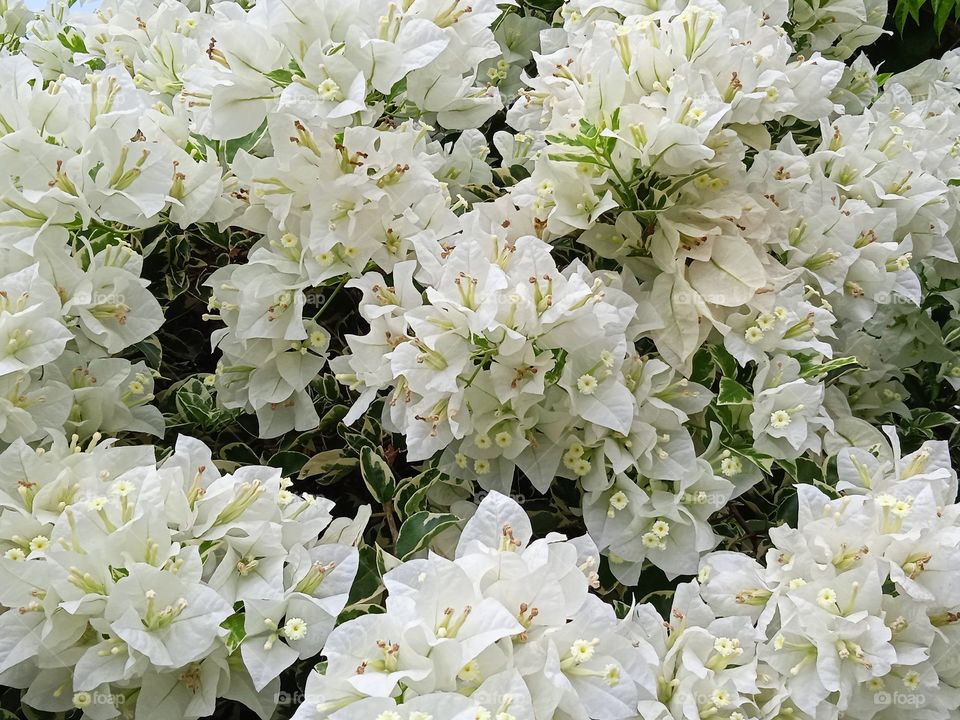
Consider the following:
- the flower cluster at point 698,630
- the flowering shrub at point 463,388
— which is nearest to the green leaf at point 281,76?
the flowering shrub at point 463,388

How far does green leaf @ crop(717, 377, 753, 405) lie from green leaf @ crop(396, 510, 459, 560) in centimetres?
34

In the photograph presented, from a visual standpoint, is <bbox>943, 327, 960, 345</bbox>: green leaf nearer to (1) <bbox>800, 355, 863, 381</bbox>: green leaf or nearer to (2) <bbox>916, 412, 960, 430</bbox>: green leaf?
(2) <bbox>916, 412, 960, 430</bbox>: green leaf

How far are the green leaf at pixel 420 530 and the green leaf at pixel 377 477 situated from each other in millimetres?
91

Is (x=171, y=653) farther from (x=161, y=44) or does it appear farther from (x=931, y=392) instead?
(x=931, y=392)

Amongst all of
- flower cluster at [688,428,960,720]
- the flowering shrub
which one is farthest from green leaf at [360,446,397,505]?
flower cluster at [688,428,960,720]

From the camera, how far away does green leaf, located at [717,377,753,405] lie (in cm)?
113

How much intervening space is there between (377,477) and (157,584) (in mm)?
355

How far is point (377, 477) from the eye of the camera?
119 centimetres

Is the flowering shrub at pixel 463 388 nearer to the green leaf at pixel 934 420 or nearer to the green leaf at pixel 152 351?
the green leaf at pixel 152 351

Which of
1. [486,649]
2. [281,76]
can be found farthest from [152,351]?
[486,649]

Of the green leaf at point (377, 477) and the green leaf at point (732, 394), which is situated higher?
the green leaf at point (732, 394)

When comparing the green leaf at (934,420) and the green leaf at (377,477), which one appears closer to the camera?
the green leaf at (377,477)

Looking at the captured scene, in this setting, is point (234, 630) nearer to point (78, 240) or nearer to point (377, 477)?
point (377, 477)

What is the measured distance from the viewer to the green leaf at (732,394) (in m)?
1.13
